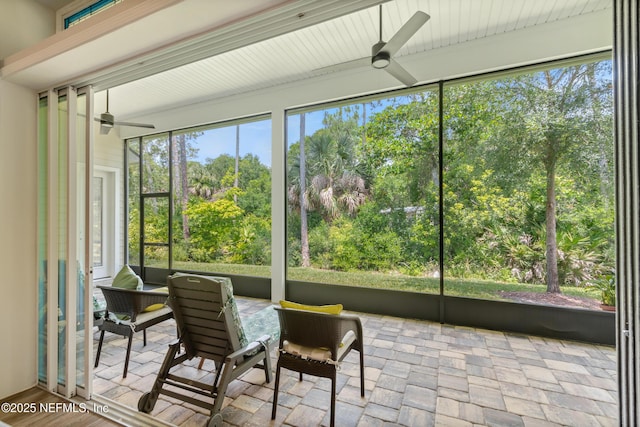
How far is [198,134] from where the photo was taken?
617cm

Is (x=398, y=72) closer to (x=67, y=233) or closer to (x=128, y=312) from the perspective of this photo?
(x=67, y=233)

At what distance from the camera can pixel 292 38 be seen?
11.9 feet

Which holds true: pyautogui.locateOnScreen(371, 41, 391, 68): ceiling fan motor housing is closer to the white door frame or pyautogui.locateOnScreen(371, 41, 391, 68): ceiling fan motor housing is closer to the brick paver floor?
the brick paver floor

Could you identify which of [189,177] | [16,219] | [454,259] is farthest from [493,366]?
[189,177]

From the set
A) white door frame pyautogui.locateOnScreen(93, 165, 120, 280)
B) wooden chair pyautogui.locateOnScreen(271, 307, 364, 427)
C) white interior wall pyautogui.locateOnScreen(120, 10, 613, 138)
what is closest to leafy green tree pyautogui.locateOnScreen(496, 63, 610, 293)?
white interior wall pyautogui.locateOnScreen(120, 10, 613, 138)

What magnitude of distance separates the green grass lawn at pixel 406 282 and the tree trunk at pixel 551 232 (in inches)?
3.7

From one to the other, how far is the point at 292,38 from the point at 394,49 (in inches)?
60.1

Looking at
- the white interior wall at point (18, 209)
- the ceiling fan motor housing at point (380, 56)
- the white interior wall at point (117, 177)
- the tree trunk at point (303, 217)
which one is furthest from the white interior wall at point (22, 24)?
the white interior wall at point (117, 177)

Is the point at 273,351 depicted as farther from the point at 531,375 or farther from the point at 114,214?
the point at 114,214

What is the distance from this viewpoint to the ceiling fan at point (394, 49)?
236cm

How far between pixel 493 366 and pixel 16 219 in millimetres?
4148

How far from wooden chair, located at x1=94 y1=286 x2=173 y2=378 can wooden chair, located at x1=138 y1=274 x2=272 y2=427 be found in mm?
716

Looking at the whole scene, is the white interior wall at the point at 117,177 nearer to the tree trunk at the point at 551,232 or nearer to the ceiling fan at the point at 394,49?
the ceiling fan at the point at 394,49

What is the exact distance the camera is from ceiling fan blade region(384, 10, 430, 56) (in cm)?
231
